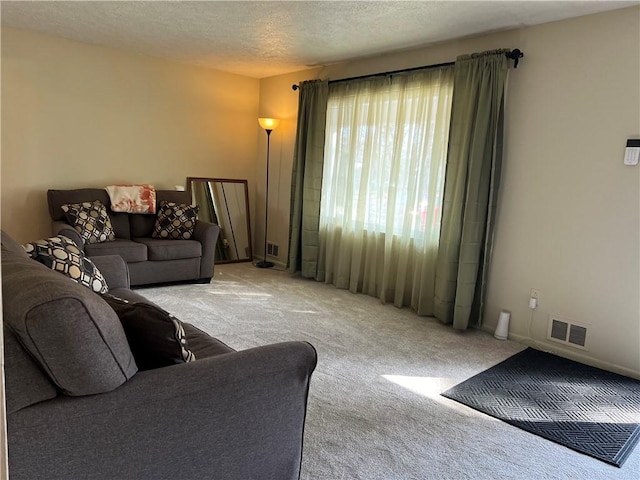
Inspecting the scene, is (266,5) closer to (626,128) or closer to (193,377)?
(626,128)

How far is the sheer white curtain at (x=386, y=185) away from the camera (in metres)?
4.11

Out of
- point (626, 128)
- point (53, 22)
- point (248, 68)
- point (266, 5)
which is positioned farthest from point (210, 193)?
point (626, 128)

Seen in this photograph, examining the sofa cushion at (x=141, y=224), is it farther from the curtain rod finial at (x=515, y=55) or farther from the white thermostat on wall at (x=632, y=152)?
the white thermostat on wall at (x=632, y=152)

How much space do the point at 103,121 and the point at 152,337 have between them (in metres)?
4.26

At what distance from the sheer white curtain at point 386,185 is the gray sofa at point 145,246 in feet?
4.10

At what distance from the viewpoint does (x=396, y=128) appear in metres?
4.36

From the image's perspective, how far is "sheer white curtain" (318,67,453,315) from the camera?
4.11 m

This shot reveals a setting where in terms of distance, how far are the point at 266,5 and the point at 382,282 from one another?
254 centimetres

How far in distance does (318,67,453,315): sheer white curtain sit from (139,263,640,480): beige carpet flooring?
0.30m

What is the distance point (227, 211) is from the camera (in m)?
5.96

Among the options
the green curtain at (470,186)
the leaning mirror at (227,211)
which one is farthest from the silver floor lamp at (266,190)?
the green curtain at (470,186)

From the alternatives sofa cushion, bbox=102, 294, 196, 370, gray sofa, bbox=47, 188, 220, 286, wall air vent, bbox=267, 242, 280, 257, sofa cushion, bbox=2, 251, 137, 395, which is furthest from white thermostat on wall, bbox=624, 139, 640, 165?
wall air vent, bbox=267, 242, 280, 257

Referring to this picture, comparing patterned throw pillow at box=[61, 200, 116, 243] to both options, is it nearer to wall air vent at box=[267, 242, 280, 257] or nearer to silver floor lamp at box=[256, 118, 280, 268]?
silver floor lamp at box=[256, 118, 280, 268]

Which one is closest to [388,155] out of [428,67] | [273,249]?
[428,67]
